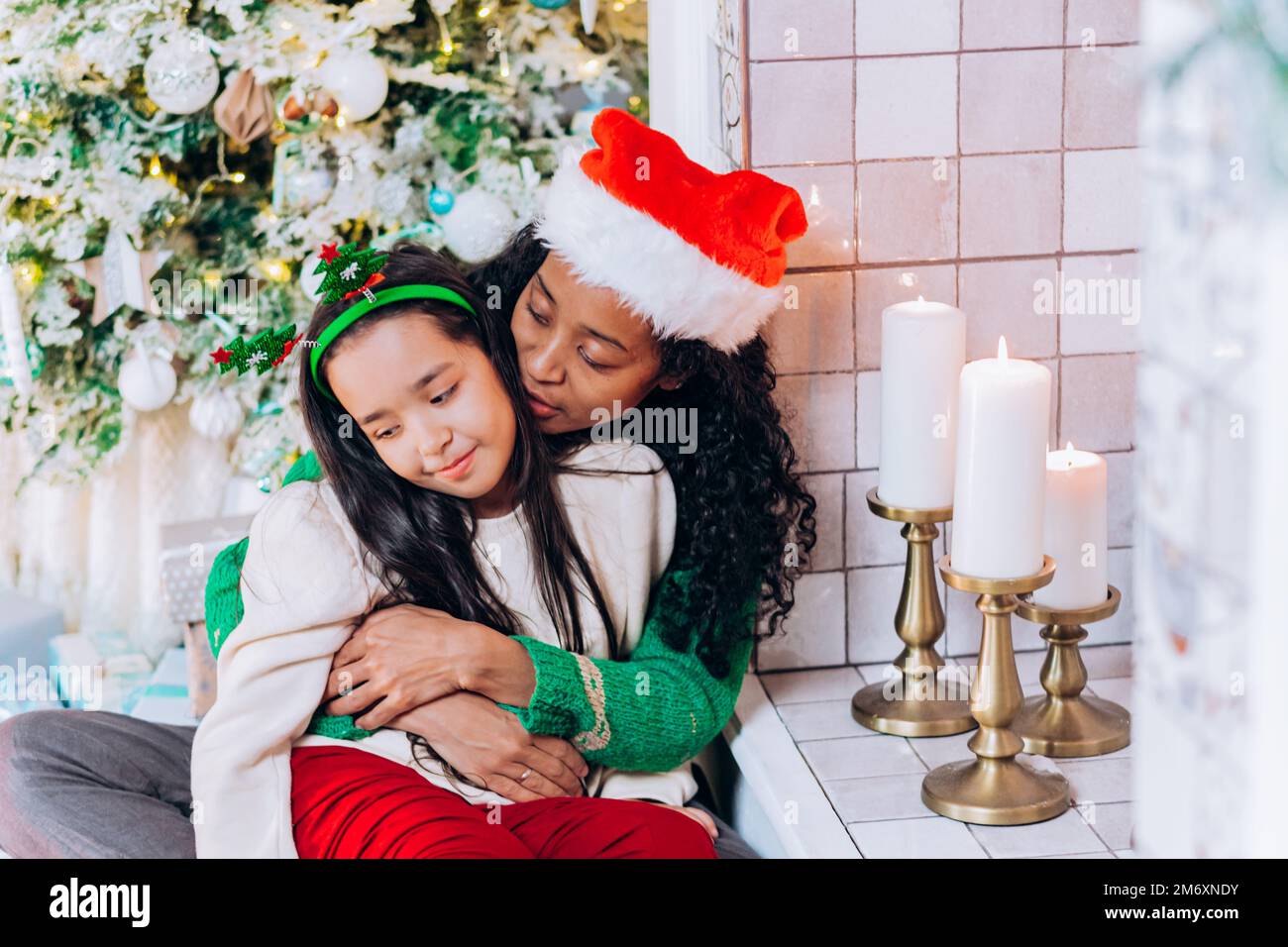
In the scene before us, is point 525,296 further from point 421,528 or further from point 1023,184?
Result: point 1023,184

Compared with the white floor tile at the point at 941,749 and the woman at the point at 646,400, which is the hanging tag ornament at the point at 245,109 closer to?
the woman at the point at 646,400

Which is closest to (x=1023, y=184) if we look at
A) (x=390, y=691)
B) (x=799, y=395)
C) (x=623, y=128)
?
(x=799, y=395)

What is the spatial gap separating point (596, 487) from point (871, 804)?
1.26 feet

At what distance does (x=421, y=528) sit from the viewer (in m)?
1.32

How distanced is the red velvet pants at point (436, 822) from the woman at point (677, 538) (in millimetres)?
41

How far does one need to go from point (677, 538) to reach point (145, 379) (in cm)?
86

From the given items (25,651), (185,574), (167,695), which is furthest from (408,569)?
(25,651)

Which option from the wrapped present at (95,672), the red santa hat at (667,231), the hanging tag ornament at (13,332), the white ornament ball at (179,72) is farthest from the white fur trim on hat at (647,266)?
the wrapped present at (95,672)

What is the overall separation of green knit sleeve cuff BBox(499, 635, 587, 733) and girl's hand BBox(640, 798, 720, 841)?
0.13m

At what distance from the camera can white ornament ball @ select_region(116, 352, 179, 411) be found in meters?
1.90

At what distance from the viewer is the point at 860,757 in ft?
4.56

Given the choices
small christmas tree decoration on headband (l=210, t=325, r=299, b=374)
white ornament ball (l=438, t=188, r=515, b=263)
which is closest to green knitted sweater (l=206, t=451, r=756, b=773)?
small christmas tree decoration on headband (l=210, t=325, r=299, b=374)

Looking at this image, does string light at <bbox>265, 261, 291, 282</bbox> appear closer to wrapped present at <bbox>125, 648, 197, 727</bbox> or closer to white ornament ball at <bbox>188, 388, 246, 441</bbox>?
white ornament ball at <bbox>188, 388, 246, 441</bbox>
